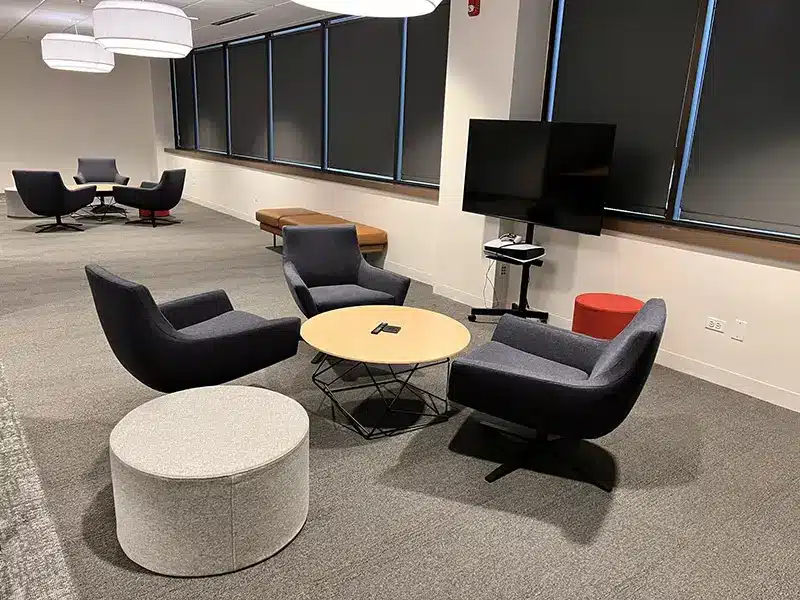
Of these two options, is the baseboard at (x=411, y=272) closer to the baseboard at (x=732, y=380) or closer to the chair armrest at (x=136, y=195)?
the baseboard at (x=732, y=380)

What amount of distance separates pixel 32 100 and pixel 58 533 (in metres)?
11.8

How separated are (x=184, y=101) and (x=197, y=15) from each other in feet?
15.3

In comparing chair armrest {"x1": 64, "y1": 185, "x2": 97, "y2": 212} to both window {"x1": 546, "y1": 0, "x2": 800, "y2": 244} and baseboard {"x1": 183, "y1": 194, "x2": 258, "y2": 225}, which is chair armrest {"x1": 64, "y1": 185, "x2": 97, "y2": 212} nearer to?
baseboard {"x1": 183, "y1": 194, "x2": 258, "y2": 225}

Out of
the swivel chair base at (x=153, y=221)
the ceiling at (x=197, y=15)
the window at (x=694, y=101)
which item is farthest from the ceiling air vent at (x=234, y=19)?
the window at (x=694, y=101)

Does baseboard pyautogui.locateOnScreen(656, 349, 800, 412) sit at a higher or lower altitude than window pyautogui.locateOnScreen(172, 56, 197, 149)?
lower

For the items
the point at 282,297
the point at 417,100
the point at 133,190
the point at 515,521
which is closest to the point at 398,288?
the point at 282,297

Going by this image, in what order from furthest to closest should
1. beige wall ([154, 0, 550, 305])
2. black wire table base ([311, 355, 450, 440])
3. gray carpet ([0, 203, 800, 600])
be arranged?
beige wall ([154, 0, 550, 305])
black wire table base ([311, 355, 450, 440])
gray carpet ([0, 203, 800, 600])

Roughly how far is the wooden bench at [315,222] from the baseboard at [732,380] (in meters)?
3.14

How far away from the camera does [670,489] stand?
8.63 feet

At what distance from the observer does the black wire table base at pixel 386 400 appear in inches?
121

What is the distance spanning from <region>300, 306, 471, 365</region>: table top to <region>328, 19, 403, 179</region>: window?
3.44 meters

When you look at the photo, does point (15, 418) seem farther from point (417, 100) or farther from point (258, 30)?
point (258, 30)

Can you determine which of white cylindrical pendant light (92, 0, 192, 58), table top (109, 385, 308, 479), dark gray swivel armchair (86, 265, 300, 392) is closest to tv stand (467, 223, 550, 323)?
dark gray swivel armchair (86, 265, 300, 392)

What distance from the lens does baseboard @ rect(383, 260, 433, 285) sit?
Answer: 611 centimetres
